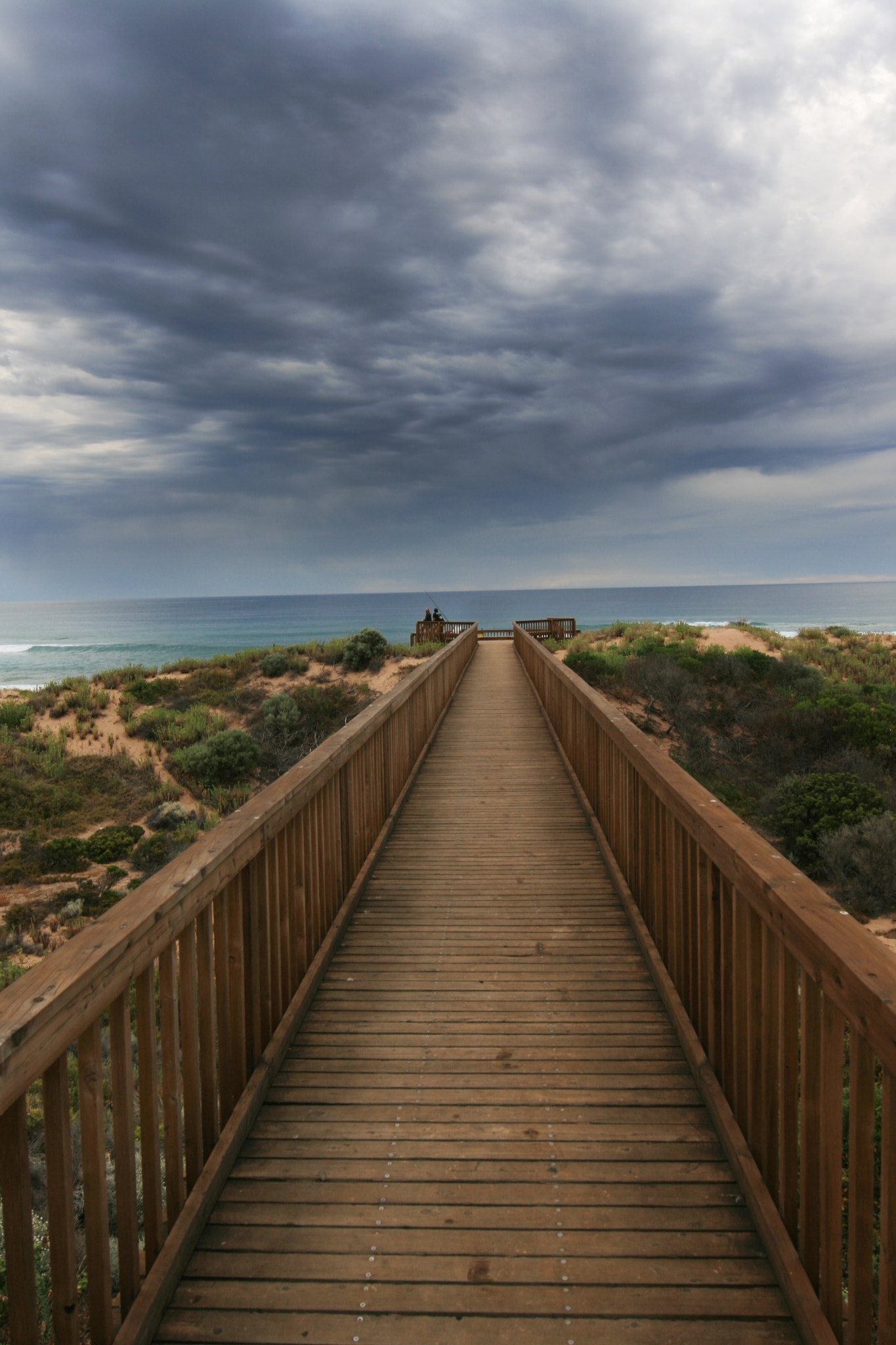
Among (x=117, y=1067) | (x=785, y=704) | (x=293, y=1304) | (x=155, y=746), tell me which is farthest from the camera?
(x=155, y=746)

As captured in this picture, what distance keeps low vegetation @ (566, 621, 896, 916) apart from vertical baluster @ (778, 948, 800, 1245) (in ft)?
27.5

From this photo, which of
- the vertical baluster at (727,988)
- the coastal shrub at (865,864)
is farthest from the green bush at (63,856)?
the vertical baluster at (727,988)

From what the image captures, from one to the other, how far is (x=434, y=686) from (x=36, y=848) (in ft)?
28.5

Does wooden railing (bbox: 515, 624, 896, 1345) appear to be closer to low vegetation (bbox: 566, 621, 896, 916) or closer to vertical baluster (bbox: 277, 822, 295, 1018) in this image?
vertical baluster (bbox: 277, 822, 295, 1018)

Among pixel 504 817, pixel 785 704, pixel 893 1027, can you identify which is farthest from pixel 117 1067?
pixel 785 704

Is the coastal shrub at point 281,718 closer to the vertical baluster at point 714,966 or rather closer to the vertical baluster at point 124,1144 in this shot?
the vertical baluster at point 714,966

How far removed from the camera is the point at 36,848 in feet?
44.3

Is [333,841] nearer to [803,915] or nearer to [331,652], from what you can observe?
[803,915]

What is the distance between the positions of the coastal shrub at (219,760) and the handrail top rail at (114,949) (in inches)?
652

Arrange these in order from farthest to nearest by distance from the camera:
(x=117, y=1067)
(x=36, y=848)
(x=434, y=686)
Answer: (x=36, y=848), (x=434, y=686), (x=117, y=1067)

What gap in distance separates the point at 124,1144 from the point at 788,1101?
185 centimetres

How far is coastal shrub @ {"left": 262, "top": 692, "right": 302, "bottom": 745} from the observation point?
22047 millimetres

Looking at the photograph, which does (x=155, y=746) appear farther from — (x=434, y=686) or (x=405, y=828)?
(x=405, y=828)

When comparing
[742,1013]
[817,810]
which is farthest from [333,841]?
[817,810]
